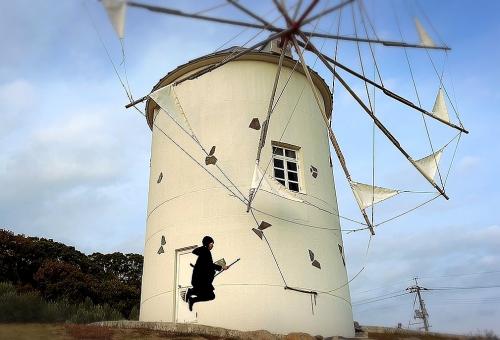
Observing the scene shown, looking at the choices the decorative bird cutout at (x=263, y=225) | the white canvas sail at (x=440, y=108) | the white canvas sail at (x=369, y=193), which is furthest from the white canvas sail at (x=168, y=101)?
the white canvas sail at (x=440, y=108)

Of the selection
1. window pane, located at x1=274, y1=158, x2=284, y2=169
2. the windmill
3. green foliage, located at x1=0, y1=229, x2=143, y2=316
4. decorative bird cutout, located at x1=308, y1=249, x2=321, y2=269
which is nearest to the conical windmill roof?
the windmill

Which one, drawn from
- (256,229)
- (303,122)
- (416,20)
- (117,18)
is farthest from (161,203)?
(416,20)

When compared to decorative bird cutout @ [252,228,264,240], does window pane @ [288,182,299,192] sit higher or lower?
higher

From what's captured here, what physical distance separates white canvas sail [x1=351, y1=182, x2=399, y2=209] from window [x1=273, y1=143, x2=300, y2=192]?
1597mm

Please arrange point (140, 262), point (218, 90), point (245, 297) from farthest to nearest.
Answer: point (140, 262)
point (218, 90)
point (245, 297)

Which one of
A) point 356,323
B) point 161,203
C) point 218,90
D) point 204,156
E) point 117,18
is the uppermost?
point 218,90

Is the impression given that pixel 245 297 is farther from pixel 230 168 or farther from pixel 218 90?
pixel 218 90

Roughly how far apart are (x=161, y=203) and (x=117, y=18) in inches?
221

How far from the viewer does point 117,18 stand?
1027 cm

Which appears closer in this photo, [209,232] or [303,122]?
[209,232]

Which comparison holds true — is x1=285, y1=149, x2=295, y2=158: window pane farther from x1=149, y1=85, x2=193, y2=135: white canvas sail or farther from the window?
x1=149, y1=85, x2=193, y2=135: white canvas sail

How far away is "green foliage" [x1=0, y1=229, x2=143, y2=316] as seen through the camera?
26.5 metres

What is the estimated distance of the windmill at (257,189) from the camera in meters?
12.5

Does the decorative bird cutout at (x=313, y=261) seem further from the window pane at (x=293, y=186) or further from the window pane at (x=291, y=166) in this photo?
the window pane at (x=291, y=166)
